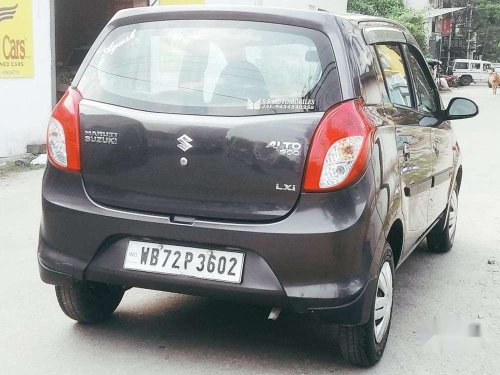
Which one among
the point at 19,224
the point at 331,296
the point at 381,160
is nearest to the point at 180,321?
the point at 331,296

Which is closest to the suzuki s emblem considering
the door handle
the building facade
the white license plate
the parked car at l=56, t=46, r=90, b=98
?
the white license plate

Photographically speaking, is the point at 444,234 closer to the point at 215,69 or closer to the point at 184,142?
the point at 215,69

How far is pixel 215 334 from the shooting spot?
4008 mm

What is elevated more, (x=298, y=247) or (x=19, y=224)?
(x=298, y=247)

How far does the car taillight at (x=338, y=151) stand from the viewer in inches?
128

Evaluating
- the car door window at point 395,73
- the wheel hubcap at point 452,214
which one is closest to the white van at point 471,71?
the wheel hubcap at point 452,214

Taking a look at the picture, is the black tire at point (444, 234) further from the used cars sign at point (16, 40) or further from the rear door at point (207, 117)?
the used cars sign at point (16, 40)

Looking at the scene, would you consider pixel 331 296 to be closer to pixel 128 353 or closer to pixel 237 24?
pixel 128 353

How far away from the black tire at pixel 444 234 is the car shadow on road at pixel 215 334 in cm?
156

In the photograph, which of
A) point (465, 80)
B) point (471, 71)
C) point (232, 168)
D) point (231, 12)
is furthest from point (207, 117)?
point (471, 71)

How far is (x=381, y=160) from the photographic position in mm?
3545

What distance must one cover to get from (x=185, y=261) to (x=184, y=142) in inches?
20.9

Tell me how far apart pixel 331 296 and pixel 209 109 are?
992 mm

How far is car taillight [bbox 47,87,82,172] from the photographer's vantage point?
357 centimetres
